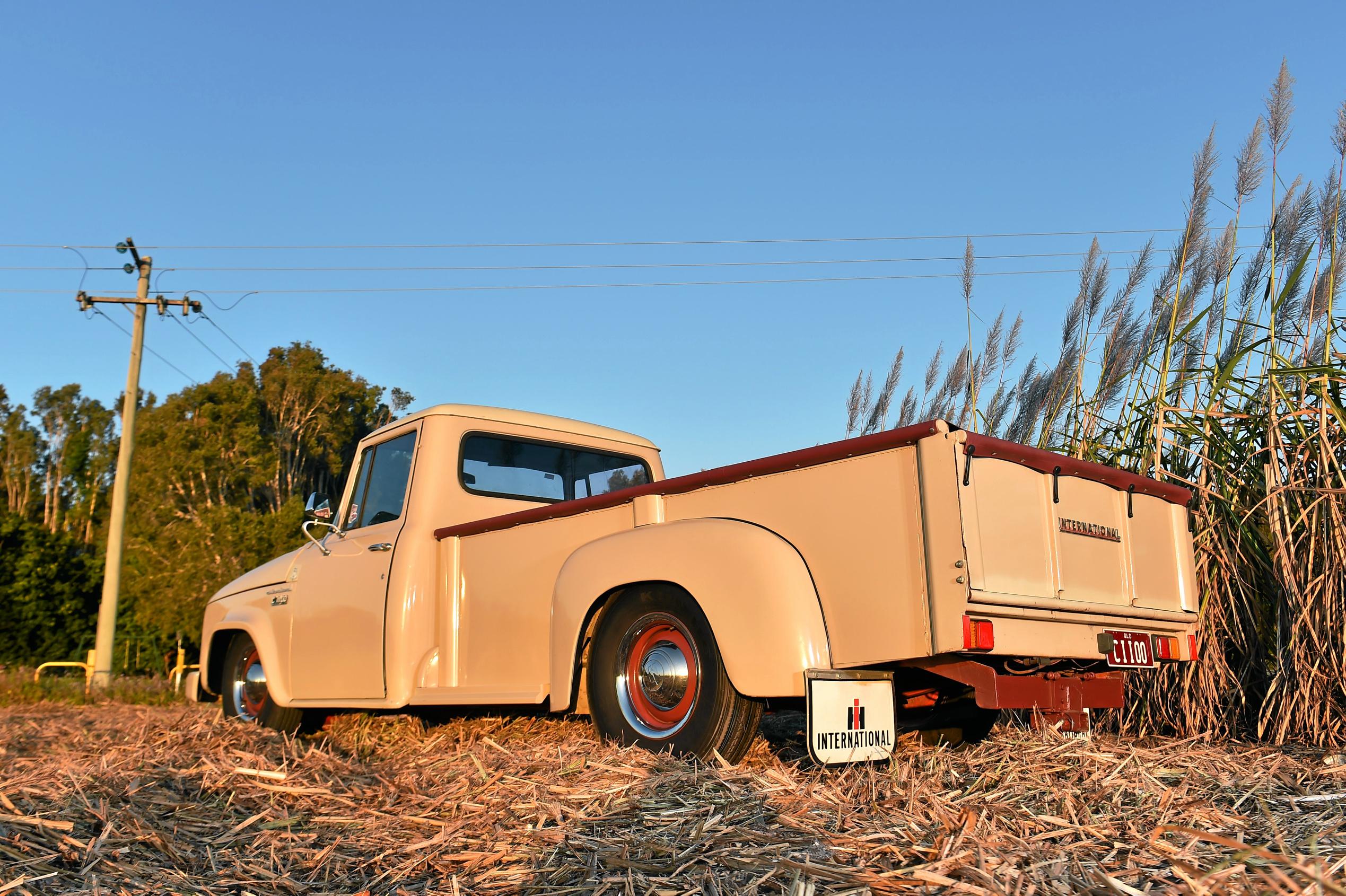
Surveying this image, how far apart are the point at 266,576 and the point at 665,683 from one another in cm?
393

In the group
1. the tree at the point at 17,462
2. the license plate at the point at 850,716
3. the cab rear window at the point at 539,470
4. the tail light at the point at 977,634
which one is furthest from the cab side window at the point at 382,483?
the tree at the point at 17,462

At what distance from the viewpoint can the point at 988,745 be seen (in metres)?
4.32

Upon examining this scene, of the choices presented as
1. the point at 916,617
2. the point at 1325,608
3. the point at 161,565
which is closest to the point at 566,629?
the point at 916,617

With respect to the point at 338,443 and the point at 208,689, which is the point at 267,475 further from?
the point at 208,689

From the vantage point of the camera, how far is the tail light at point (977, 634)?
3.45 metres

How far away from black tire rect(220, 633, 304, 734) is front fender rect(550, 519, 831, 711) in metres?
3.42

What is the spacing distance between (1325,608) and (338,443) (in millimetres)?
31758

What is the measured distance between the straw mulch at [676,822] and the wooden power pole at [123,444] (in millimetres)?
15042

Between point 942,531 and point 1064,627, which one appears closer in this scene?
point 942,531

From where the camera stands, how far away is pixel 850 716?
3.71m

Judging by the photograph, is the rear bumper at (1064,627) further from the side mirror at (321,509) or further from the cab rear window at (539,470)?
the side mirror at (321,509)

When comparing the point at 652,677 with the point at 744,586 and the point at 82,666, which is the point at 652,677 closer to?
the point at 744,586

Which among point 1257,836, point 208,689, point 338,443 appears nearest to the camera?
point 1257,836

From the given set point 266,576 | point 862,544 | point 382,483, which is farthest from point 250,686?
point 862,544
